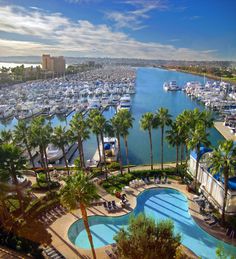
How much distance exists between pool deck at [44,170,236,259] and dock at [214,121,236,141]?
2773cm

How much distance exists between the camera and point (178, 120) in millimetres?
31344

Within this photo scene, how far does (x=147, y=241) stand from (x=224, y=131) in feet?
158

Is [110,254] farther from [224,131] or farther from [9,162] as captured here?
[224,131]

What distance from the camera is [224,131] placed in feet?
185

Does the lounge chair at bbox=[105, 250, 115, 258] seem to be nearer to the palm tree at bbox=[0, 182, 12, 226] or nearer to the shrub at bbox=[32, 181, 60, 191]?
the palm tree at bbox=[0, 182, 12, 226]

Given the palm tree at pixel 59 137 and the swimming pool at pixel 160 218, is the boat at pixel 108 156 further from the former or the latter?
the swimming pool at pixel 160 218

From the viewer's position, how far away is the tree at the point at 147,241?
14117 millimetres

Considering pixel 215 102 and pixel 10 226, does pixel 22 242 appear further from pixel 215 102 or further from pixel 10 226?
pixel 215 102

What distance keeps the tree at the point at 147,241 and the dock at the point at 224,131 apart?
135 feet

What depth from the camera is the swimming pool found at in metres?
20.3

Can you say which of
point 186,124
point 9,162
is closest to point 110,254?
point 9,162

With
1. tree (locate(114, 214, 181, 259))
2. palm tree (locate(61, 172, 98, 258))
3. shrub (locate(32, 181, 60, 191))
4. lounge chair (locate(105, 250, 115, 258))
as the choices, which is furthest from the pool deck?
palm tree (locate(61, 172, 98, 258))

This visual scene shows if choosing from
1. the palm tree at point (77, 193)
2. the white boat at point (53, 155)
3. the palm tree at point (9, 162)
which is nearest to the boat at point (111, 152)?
the white boat at point (53, 155)

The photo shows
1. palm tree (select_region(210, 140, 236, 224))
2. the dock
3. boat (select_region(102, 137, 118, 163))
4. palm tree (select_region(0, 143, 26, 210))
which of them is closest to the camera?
palm tree (select_region(210, 140, 236, 224))
